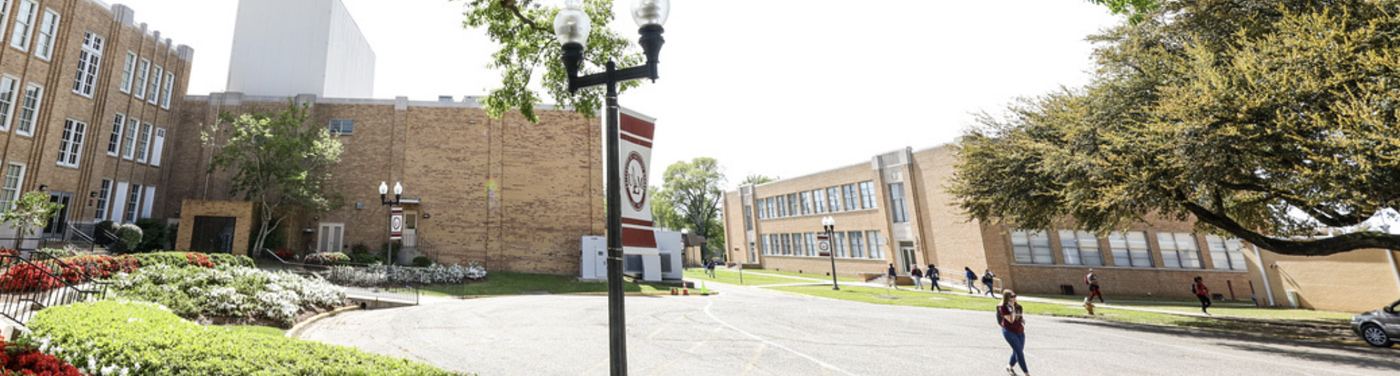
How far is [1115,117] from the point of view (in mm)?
13445

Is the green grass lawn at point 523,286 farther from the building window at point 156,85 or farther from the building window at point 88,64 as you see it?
the building window at point 156,85

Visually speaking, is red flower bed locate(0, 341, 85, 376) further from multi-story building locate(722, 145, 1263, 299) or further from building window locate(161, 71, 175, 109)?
building window locate(161, 71, 175, 109)

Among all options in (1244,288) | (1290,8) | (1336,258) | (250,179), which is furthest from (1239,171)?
(250,179)

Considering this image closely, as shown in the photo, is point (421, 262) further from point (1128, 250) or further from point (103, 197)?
point (1128, 250)

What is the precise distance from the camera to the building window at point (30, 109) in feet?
66.6

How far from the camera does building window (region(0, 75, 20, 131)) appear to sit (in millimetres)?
19531

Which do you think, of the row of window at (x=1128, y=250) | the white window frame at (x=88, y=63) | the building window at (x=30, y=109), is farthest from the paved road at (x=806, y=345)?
the white window frame at (x=88, y=63)

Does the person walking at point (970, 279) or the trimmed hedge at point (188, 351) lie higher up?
the trimmed hedge at point (188, 351)

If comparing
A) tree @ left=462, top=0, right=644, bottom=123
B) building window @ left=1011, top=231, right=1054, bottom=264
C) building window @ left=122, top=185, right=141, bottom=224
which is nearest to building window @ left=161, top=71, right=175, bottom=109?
building window @ left=122, top=185, right=141, bottom=224

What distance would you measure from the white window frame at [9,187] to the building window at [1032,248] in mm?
46124

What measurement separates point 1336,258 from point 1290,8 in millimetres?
17478

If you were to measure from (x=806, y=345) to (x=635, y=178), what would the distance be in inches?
280

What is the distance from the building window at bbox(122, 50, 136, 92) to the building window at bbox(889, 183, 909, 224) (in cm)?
4322

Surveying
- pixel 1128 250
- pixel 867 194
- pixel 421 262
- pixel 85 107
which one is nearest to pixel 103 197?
pixel 85 107
